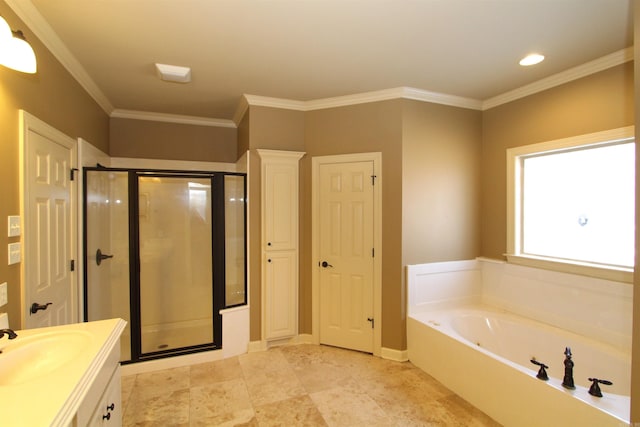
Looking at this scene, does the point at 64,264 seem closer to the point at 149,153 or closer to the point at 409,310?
the point at 149,153

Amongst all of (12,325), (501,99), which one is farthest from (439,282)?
(12,325)

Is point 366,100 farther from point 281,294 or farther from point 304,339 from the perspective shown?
point 304,339

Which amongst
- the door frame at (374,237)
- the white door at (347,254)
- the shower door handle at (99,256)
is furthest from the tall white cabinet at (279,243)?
the shower door handle at (99,256)

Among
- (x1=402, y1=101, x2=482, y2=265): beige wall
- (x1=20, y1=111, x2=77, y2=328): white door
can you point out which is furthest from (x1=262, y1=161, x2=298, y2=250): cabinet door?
(x1=20, y1=111, x2=77, y2=328): white door

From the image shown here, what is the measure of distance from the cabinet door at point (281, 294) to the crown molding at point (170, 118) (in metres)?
1.91

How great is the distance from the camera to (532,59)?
92.4 inches

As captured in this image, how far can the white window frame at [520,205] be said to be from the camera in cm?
224

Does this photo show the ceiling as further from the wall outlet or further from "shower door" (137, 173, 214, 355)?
the wall outlet

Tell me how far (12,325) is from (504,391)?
2.95 meters

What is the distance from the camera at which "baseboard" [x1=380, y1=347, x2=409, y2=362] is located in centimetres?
293

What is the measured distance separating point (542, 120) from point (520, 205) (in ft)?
2.59

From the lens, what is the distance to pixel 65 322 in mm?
2299

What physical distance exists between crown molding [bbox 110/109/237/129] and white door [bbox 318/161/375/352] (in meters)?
1.64

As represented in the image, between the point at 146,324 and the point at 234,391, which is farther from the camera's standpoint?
the point at 146,324
